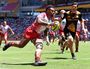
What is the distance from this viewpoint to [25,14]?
68250mm

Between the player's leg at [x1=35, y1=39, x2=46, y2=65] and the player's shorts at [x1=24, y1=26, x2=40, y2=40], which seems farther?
the player's shorts at [x1=24, y1=26, x2=40, y2=40]

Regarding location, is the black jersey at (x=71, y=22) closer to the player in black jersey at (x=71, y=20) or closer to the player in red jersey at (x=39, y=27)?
the player in black jersey at (x=71, y=20)

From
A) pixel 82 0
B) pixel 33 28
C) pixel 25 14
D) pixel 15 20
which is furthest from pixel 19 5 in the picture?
pixel 33 28

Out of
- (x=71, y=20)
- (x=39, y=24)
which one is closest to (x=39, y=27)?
(x=39, y=24)

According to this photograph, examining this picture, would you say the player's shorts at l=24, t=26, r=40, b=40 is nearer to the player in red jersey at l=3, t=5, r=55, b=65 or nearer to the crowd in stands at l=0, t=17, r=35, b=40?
the player in red jersey at l=3, t=5, r=55, b=65

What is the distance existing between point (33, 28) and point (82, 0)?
48.6m

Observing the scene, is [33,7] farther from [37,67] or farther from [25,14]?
[37,67]

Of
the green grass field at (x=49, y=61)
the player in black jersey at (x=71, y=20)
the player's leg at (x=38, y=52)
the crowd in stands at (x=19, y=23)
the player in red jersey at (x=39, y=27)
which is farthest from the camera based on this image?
the crowd in stands at (x=19, y=23)

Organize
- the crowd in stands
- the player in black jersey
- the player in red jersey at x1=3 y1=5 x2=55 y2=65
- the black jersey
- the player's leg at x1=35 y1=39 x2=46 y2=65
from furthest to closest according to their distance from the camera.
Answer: the crowd in stands < the black jersey < the player in black jersey < the player in red jersey at x1=3 y1=5 x2=55 y2=65 < the player's leg at x1=35 y1=39 x2=46 y2=65

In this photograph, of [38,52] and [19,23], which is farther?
[19,23]

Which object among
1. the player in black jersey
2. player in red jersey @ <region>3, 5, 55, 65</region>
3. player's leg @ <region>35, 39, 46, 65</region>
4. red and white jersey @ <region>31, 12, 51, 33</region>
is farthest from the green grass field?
red and white jersey @ <region>31, 12, 51, 33</region>

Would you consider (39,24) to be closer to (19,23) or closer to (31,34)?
(31,34)

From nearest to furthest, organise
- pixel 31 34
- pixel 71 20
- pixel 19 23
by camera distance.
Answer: pixel 31 34, pixel 71 20, pixel 19 23

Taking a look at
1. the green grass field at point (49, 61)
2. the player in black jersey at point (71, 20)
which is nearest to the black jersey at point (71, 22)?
the player in black jersey at point (71, 20)
